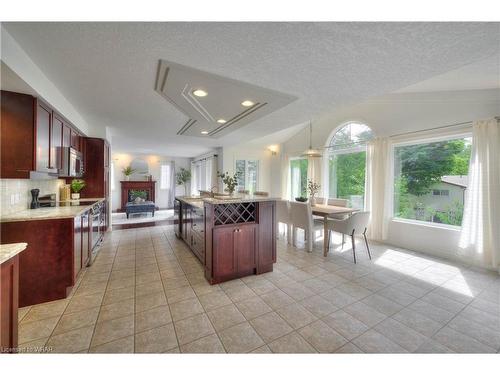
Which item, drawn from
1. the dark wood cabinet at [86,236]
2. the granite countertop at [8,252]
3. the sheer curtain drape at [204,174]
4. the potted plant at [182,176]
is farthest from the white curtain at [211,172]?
the granite countertop at [8,252]

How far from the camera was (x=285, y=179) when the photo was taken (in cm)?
689

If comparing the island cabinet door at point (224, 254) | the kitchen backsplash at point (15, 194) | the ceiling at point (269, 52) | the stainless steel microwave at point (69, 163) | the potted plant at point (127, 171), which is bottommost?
the island cabinet door at point (224, 254)

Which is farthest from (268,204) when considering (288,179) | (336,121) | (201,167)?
(201,167)

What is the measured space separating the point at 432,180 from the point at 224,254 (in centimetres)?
396

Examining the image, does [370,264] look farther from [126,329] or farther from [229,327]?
[126,329]

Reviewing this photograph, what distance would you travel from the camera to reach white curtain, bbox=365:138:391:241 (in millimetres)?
4066

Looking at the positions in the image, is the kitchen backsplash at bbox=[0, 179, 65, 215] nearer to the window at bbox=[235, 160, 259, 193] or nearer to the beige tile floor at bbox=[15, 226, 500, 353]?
the beige tile floor at bbox=[15, 226, 500, 353]

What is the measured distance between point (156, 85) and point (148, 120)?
1594 millimetres

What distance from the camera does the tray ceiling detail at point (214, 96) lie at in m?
1.92

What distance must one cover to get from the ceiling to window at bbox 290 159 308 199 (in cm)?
408

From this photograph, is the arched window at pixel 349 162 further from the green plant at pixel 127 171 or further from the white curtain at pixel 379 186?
the green plant at pixel 127 171

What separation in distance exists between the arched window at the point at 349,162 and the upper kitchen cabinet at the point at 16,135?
5377 millimetres

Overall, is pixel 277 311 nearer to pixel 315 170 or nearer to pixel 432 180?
pixel 432 180
